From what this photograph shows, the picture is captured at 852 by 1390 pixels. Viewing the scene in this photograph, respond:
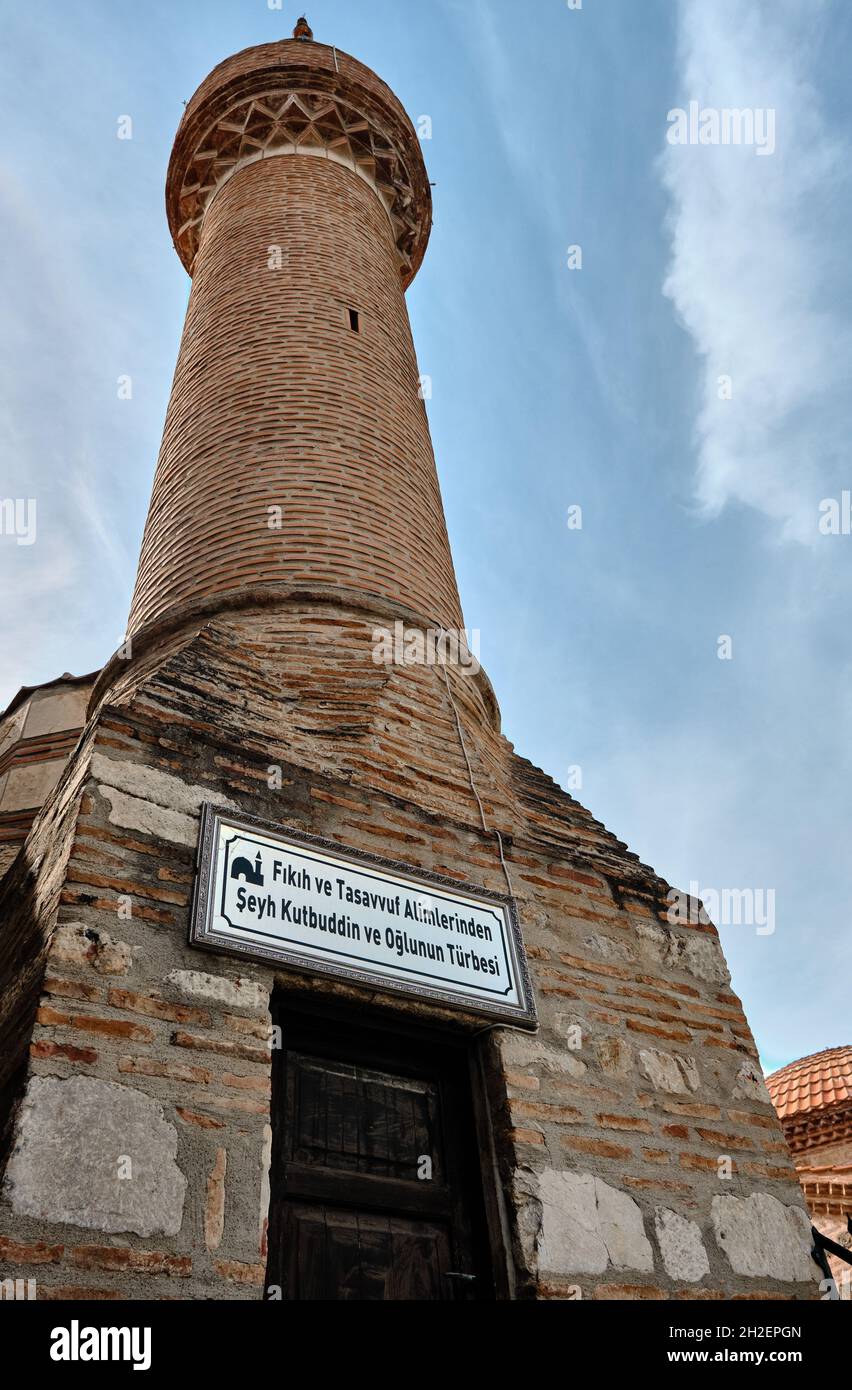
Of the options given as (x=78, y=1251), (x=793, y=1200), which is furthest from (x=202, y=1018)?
(x=793, y=1200)

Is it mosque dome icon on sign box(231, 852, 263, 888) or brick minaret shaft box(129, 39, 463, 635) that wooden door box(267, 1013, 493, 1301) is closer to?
mosque dome icon on sign box(231, 852, 263, 888)

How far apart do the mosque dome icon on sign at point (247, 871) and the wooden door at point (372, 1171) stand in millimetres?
391

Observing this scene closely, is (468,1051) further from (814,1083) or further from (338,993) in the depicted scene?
(814,1083)

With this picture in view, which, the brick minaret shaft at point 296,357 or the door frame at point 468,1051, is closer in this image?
the door frame at point 468,1051

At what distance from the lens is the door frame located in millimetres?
2650

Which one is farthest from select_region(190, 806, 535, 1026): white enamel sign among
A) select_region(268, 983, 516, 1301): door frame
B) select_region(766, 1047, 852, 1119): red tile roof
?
select_region(766, 1047, 852, 1119): red tile roof

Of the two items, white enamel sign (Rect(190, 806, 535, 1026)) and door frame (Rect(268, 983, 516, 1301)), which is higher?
white enamel sign (Rect(190, 806, 535, 1026))

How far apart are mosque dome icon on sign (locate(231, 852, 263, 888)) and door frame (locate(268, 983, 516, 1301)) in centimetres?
29

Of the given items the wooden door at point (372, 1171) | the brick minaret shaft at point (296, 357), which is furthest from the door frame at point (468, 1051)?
the brick minaret shaft at point (296, 357)

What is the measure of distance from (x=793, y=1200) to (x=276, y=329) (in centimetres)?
506

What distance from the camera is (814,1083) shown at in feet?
37.1

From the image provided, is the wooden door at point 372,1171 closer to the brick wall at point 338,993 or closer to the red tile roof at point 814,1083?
the brick wall at point 338,993

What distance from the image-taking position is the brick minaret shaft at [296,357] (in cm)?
480

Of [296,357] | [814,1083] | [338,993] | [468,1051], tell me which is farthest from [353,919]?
[814,1083]
